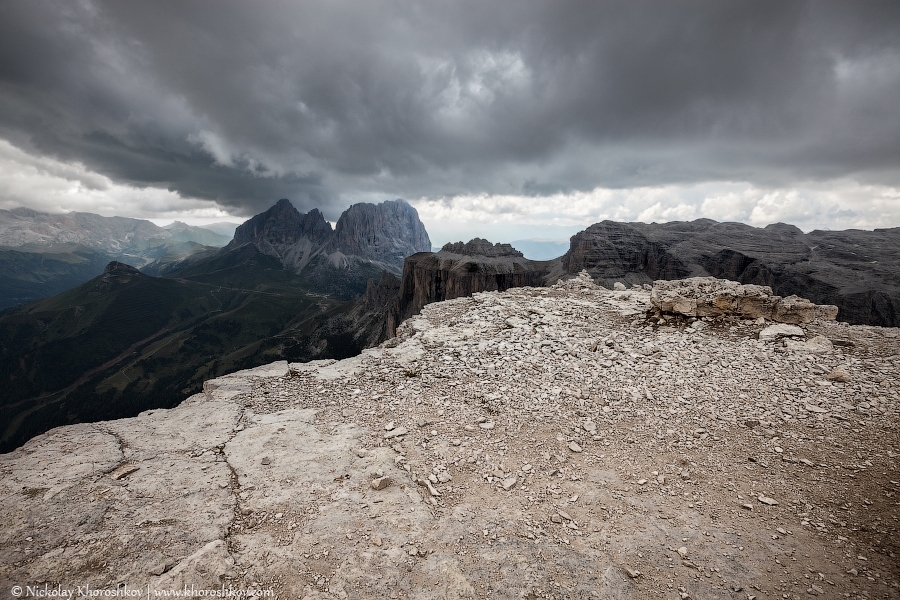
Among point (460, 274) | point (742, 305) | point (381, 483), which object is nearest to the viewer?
point (381, 483)

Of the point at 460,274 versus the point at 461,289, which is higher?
the point at 460,274

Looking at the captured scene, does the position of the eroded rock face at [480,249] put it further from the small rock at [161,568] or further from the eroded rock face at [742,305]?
the small rock at [161,568]

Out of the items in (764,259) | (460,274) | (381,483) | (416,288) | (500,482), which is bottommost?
(416,288)

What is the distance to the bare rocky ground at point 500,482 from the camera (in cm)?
568

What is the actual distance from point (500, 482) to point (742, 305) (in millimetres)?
14810

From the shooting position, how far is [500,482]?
26.1ft

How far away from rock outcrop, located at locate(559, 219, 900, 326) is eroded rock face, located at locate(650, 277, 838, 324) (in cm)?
10794

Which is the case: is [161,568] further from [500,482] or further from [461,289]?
[461,289]

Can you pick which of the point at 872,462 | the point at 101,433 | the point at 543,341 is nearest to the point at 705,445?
the point at 872,462

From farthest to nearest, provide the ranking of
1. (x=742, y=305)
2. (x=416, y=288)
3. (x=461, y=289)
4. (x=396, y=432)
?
(x=416, y=288)
(x=461, y=289)
(x=742, y=305)
(x=396, y=432)

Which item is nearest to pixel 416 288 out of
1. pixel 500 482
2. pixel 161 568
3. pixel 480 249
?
pixel 480 249

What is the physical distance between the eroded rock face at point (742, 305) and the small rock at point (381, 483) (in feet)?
48.7

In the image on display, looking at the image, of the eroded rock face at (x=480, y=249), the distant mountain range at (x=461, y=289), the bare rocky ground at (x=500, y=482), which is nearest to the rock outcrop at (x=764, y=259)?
the distant mountain range at (x=461, y=289)

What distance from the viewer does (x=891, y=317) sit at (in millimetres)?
84375
